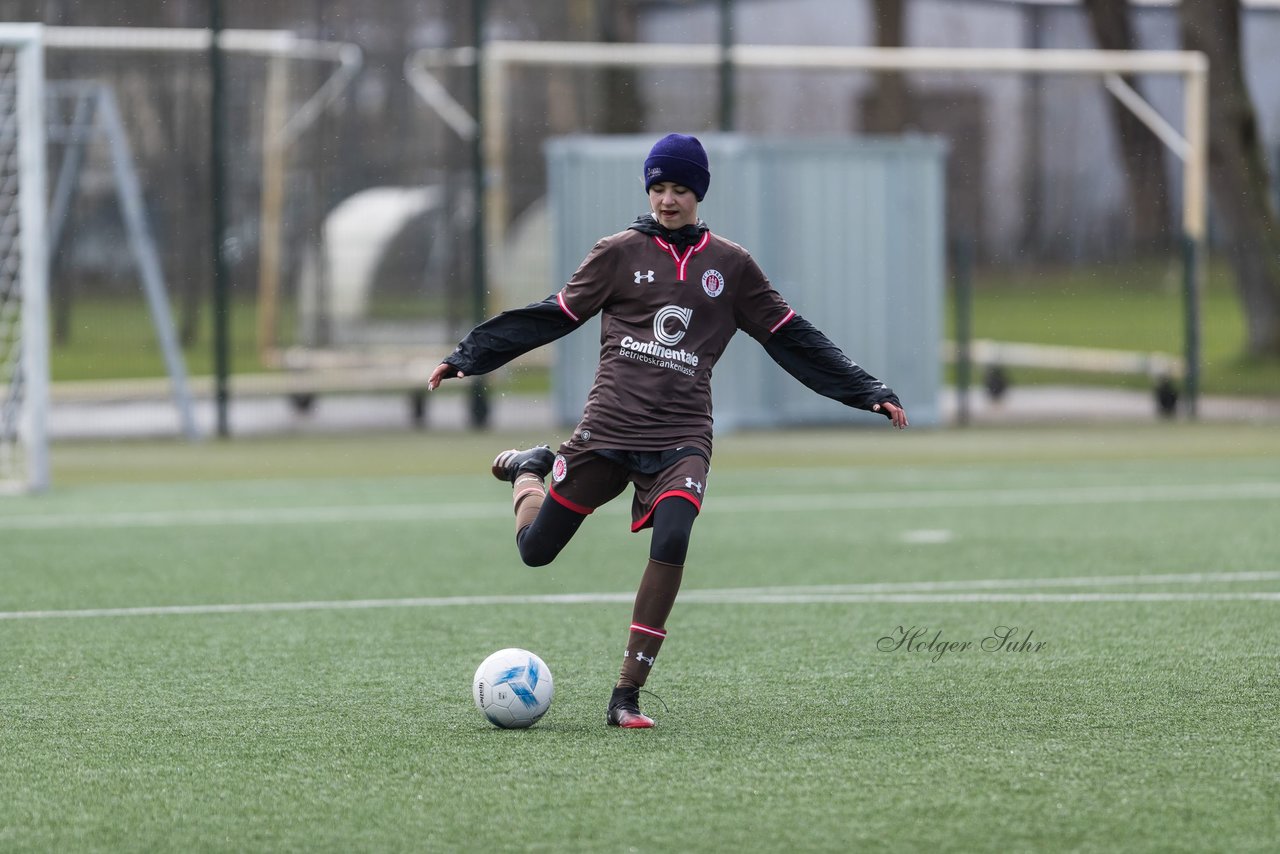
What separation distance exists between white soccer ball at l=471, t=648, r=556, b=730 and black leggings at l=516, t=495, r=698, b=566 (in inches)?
18.9

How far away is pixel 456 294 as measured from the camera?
17.1 m

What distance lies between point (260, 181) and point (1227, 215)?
9.82 metres

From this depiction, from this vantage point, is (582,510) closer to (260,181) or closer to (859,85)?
(260,181)

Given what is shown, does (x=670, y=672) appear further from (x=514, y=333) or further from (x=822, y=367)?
(x=514, y=333)

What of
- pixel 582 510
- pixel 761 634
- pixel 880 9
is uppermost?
pixel 880 9

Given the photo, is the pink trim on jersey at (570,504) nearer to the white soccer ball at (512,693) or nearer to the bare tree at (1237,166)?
the white soccer ball at (512,693)

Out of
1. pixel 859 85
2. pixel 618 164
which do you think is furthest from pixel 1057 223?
pixel 618 164

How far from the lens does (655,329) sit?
19.8ft

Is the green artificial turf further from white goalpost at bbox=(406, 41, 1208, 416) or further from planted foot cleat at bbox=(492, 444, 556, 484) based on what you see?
white goalpost at bbox=(406, 41, 1208, 416)

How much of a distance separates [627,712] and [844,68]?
12617mm

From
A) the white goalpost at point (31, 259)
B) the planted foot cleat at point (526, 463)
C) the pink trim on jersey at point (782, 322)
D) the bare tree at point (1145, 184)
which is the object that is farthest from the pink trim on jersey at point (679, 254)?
the bare tree at point (1145, 184)

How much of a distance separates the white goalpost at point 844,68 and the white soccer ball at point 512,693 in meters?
11.1

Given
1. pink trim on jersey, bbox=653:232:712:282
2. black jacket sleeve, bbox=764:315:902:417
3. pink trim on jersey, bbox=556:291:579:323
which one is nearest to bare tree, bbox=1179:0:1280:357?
black jacket sleeve, bbox=764:315:902:417

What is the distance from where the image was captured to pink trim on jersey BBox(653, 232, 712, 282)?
6.07 meters
